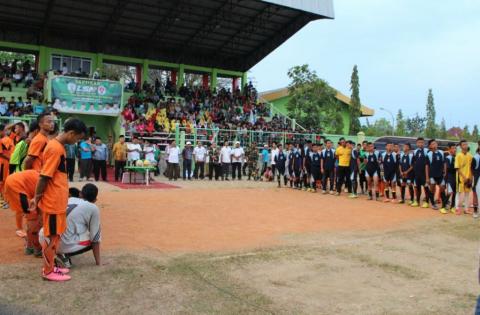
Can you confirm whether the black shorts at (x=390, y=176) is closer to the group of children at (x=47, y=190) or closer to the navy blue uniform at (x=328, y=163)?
the navy blue uniform at (x=328, y=163)

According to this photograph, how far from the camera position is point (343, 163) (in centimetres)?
1483

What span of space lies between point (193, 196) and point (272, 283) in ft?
26.7

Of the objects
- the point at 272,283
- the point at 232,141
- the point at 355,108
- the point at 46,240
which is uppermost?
the point at 355,108

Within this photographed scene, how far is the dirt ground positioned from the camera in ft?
14.7

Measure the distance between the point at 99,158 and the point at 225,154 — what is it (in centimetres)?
533

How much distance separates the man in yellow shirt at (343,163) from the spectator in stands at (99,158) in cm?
806

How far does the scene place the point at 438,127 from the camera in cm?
5869

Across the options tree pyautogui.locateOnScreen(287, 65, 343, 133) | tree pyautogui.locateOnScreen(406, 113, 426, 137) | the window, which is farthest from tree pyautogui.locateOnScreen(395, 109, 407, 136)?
the window

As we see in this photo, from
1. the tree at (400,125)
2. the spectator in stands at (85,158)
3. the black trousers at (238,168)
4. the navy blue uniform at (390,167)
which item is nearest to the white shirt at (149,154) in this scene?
the spectator in stands at (85,158)

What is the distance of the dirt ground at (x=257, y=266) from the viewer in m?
4.49

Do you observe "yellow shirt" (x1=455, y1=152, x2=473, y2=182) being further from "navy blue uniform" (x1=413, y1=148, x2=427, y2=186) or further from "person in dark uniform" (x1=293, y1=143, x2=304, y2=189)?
"person in dark uniform" (x1=293, y1=143, x2=304, y2=189)

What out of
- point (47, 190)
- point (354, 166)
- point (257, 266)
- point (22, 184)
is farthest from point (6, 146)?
point (354, 166)

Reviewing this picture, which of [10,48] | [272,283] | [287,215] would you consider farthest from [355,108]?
[272,283]

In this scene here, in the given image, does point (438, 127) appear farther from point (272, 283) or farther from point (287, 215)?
point (272, 283)
